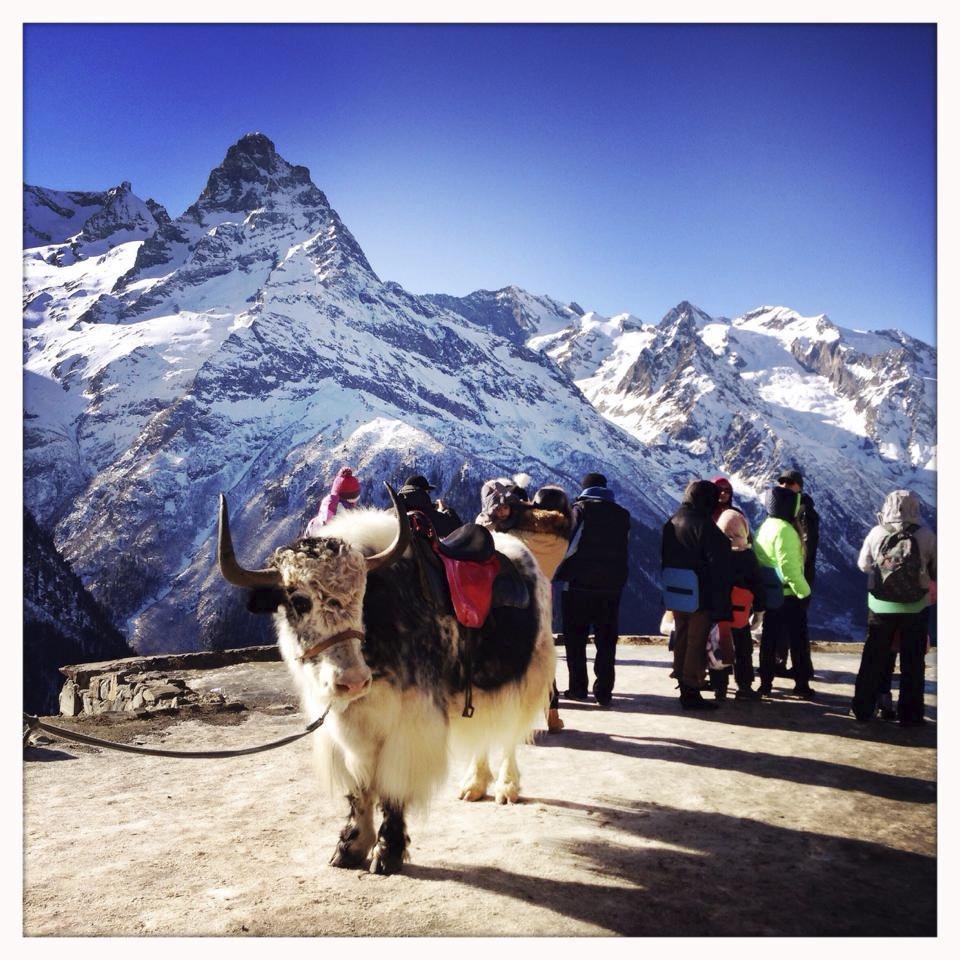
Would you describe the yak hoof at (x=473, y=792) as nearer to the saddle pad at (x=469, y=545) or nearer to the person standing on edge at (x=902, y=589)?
the saddle pad at (x=469, y=545)

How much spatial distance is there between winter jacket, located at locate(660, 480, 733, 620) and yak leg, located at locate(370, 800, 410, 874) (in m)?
2.57

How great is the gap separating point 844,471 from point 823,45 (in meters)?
163

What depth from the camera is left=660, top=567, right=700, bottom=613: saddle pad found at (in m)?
4.68

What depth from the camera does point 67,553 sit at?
52094 mm

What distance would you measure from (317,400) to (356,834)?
9496 cm

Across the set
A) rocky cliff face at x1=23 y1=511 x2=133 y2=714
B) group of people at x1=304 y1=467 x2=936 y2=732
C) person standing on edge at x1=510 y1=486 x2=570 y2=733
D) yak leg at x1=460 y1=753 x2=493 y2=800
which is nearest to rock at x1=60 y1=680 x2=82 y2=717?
group of people at x1=304 y1=467 x2=936 y2=732

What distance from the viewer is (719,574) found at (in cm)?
468

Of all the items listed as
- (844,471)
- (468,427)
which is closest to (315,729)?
(468,427)

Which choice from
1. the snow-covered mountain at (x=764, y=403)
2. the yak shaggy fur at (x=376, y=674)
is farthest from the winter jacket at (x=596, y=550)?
the snow-covered mountain at (x=764, y=403)

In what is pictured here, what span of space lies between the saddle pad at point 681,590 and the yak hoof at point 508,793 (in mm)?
1816

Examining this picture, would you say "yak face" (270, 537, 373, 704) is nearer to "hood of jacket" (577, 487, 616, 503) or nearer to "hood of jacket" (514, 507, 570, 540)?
"hood of jacket" (514, 507, 570, 540)

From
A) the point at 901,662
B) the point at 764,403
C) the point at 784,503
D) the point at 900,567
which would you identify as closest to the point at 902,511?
the point at 900,567

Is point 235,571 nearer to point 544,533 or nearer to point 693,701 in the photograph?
point 544,533

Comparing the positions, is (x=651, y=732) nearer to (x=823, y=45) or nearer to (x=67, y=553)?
(x=823, y=45)
